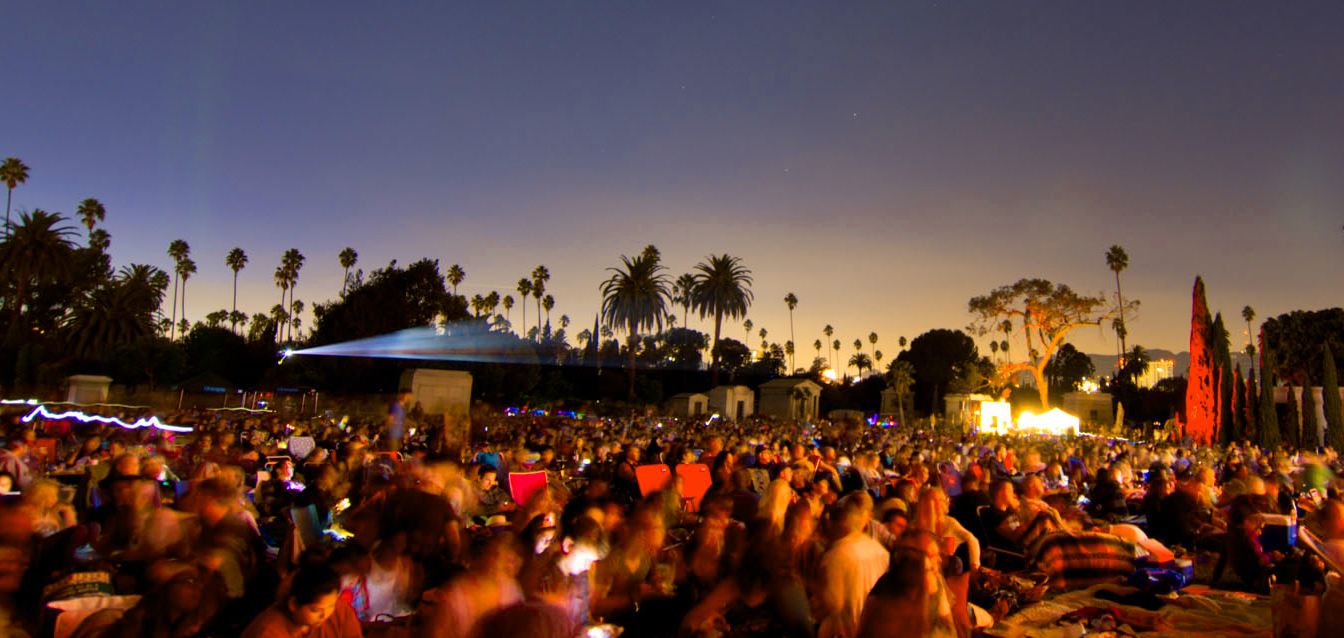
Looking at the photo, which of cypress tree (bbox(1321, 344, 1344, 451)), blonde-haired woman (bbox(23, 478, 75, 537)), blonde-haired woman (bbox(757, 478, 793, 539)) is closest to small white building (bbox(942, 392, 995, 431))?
cypress tree (bbox(1321, 344, 1344, 451))

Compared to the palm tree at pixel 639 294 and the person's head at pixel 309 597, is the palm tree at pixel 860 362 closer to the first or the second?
the palm tree at pixel 639 294

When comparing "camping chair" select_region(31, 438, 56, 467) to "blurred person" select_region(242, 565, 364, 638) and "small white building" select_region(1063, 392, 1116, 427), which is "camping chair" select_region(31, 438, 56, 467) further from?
"small white building" select_region(1063, 392, 1116, 427)

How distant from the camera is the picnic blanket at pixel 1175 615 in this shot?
18.2 ft

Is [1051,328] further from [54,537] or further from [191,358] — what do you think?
[191,358]

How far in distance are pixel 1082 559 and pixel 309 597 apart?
6.41 meters

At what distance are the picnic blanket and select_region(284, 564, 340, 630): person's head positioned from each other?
432cm

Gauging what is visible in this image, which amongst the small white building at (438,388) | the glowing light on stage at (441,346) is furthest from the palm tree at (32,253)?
the small white building at (438,388)

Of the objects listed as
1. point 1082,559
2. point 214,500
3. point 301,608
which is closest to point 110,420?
point 214,500

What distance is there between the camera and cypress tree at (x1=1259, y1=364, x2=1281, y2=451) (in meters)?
28.5

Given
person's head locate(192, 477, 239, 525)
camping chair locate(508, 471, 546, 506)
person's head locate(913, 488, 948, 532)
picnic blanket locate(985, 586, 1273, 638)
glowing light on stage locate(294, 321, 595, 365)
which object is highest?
glowing light on stage locate(294, 321, 595, 365)

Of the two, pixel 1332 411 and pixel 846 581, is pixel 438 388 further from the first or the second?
pixel 1332 411

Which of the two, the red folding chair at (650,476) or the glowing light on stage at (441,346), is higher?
the glowing light on stage at (441,346)

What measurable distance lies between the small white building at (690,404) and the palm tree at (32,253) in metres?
41.1

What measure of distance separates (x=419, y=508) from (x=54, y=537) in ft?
6.97
